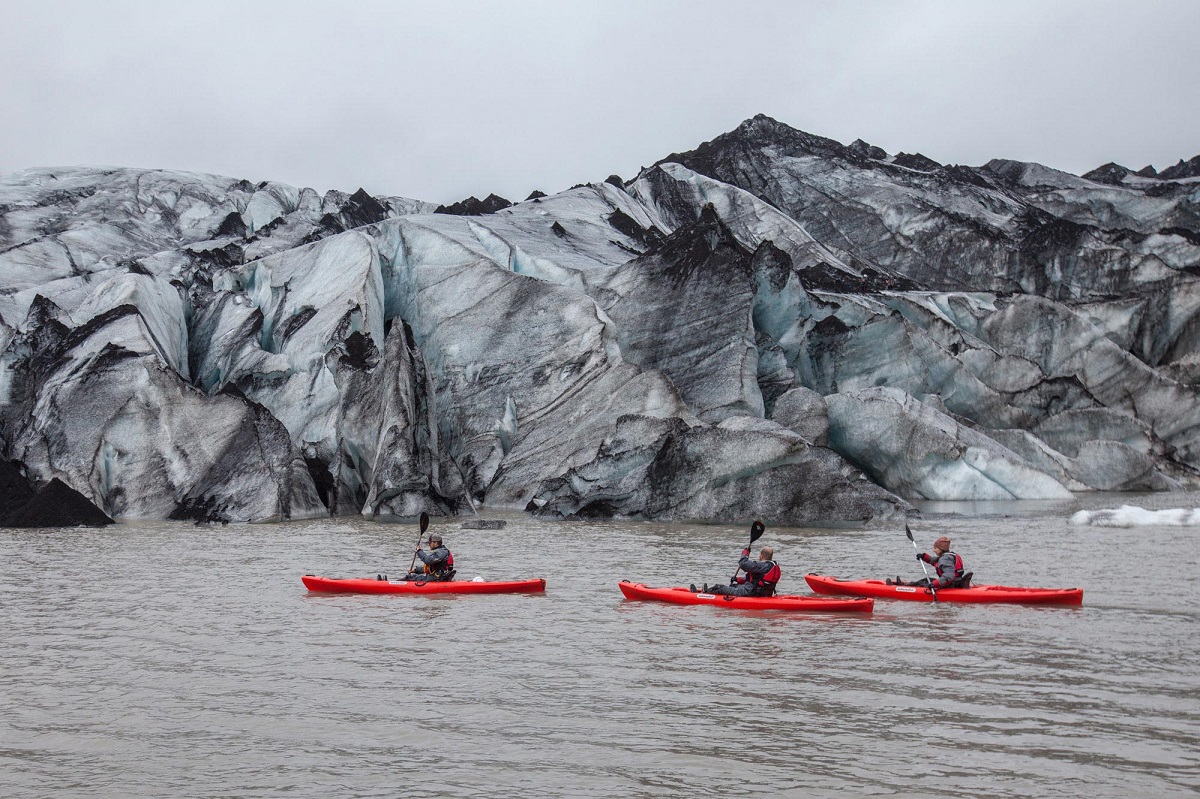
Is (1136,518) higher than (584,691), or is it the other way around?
(1136,518)

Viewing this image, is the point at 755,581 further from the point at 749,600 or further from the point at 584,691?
the point at 584,691

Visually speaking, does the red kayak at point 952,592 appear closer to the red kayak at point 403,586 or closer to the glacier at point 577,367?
the red kayak at point 403,586

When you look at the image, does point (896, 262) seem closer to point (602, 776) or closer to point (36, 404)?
point (36, 404)

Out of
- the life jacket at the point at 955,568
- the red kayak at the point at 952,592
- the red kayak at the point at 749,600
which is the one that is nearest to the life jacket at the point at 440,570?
the red kayak at the point at 749,600

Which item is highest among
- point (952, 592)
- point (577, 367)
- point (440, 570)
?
point (577, 367)

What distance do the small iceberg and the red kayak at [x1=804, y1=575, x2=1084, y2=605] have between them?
9926 millimetres

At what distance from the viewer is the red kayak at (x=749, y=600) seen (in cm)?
1252

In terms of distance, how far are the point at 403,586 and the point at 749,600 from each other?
4.89 m

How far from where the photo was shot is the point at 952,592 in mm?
13422

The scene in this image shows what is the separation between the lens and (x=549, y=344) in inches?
1294

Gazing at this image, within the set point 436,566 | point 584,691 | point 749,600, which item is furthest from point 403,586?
point 584,691

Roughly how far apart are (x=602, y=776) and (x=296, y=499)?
21312 mm

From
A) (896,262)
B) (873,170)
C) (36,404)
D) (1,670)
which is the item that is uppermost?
(873,170)

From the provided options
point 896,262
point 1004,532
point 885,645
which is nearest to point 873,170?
point 896,262
